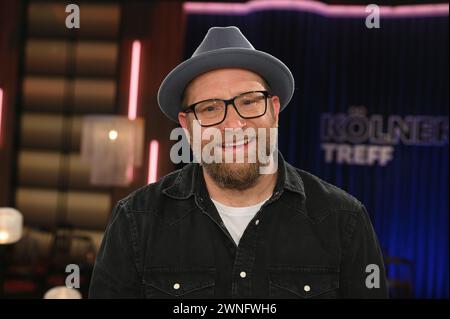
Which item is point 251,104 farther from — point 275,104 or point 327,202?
point 327,202

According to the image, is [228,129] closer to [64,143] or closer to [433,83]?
[64,143]

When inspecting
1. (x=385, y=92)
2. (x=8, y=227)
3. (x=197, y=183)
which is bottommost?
(x=8, y=227)

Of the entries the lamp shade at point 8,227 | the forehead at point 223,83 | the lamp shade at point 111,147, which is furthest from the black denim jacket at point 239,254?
the lamp shade at point 111,147

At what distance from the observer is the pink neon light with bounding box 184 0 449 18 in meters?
5.20

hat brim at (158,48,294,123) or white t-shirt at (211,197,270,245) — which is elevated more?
hat brim at (158,48,294,123)

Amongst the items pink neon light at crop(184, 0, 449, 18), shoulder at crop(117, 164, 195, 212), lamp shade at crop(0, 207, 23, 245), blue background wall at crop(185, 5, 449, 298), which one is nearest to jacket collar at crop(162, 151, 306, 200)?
shoulder at crop(117, 164, 195, 212)

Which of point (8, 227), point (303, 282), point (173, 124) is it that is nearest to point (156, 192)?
point (303, 282)

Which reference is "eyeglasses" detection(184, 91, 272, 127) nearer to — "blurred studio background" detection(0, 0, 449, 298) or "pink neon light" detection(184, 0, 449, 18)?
"blurred studio background" detection(0, 0, 449, 298)

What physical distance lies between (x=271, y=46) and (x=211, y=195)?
416cm

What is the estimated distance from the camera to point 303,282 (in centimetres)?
131

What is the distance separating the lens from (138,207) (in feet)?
4.42

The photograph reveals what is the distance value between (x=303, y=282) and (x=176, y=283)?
0.34 meters

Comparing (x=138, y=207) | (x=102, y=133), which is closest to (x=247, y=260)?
(x=138, y=207)

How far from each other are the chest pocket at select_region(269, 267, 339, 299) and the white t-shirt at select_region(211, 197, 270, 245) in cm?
14
